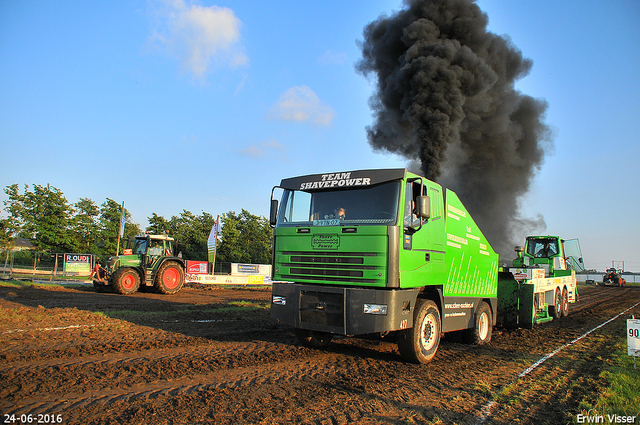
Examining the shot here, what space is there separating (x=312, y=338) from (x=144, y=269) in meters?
11.9

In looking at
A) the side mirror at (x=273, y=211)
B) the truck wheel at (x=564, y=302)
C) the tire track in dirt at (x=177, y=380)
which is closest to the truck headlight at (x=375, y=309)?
the tire track in dirt at (x=177, y=380)

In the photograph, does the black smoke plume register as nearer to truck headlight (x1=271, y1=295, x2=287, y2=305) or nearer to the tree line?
truck headlight (x1=271, y1=295, x2=287, y2=305)

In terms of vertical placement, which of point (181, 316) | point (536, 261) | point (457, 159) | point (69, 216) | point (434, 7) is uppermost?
point (434, 7)

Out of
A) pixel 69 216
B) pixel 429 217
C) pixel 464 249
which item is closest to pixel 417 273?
pixel 429 217

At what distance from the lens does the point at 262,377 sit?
202 inches

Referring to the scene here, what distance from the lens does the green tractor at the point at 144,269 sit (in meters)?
16.0

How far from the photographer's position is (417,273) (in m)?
6.04

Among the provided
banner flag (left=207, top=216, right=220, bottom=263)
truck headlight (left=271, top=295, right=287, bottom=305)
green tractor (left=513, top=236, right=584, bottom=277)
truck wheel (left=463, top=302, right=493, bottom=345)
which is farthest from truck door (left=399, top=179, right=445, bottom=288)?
banner flag (left=207, top=216, right=220, bottom=263)

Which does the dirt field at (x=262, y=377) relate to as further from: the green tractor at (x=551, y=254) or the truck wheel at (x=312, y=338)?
the green tractor at (x=551, y=254)

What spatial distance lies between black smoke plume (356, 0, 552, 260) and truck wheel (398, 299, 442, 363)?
941cm

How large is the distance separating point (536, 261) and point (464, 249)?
425 inches

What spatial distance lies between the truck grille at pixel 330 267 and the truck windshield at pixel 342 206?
49cm

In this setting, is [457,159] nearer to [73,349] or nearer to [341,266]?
[341,266]

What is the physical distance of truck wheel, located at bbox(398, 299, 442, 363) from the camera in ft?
19.7
